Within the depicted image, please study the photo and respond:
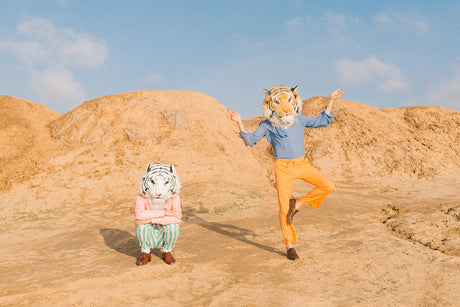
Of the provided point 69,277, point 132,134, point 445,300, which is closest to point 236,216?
point 69,277

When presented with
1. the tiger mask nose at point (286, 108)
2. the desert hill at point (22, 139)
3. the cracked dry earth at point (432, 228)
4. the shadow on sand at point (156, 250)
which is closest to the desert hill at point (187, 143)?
the desert hill at point (22, 139)

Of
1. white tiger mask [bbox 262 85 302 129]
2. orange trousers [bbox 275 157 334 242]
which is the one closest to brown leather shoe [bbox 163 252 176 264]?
orange trousers [bbox 275 157 334 242]

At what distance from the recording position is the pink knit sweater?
4.15 meters

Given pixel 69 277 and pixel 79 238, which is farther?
pixel 79 238

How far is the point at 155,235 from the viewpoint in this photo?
4270 mm

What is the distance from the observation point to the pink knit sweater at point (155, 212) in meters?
4.15

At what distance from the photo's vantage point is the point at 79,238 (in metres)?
6.43

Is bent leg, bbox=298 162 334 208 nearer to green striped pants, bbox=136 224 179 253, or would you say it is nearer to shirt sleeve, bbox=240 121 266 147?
shirt sleeve, bbox=240 121 266 147

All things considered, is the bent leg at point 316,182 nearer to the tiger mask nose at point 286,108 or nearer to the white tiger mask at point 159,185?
the tiger mask nose at point 286,108

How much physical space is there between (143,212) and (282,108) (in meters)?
2.26

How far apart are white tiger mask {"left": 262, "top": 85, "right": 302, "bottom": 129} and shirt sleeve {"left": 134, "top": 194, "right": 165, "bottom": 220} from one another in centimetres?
192

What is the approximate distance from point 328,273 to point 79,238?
488 cm

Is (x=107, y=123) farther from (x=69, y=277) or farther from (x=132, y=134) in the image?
(x=69, y=277)

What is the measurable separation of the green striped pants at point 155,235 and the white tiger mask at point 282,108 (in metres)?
1.94
